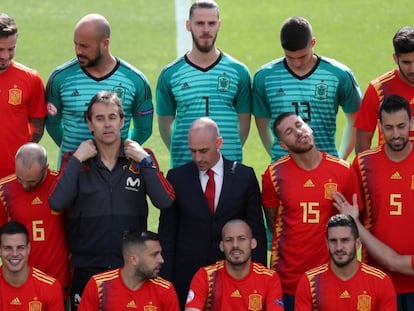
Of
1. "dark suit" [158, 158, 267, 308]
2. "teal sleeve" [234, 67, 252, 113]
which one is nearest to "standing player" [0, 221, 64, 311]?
"dark suit" [158, 158, 267, 308]

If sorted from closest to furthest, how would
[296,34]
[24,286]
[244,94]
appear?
[24,286] < [296,34] < [244,94]

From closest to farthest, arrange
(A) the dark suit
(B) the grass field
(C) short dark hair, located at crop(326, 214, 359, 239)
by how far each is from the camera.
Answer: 1. (C) short dark hair, located at crop(326, 214, 359, 239)
2. (A) the dark suit
3. (B) the grass field

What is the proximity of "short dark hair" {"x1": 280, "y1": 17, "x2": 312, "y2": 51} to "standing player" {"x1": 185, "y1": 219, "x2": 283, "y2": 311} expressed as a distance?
1479mm

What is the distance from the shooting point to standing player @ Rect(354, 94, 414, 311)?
956cm

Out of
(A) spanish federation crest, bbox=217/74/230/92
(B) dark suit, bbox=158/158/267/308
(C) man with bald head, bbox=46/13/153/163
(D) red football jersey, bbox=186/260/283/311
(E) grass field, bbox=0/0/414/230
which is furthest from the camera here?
(E) grass field, bbox=0/0/414/230

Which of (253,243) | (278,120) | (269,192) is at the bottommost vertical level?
(253,243)

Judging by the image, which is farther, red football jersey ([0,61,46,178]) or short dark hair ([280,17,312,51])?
red football jersey ([0,61,46,178])

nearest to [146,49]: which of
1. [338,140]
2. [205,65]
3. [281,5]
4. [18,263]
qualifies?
[281,5]

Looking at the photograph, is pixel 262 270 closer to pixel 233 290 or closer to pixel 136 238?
pixel 233 290

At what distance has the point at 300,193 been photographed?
9594 mm

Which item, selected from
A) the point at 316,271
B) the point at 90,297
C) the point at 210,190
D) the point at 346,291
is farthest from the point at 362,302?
the point at 90,297

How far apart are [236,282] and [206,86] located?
65.7 inches

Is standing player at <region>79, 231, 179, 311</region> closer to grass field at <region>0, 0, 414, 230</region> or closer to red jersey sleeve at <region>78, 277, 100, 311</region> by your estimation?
red jersey sleeve at <region>78, 277, 100, 311</region>

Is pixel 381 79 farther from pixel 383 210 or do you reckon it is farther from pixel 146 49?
pixel 146 49
